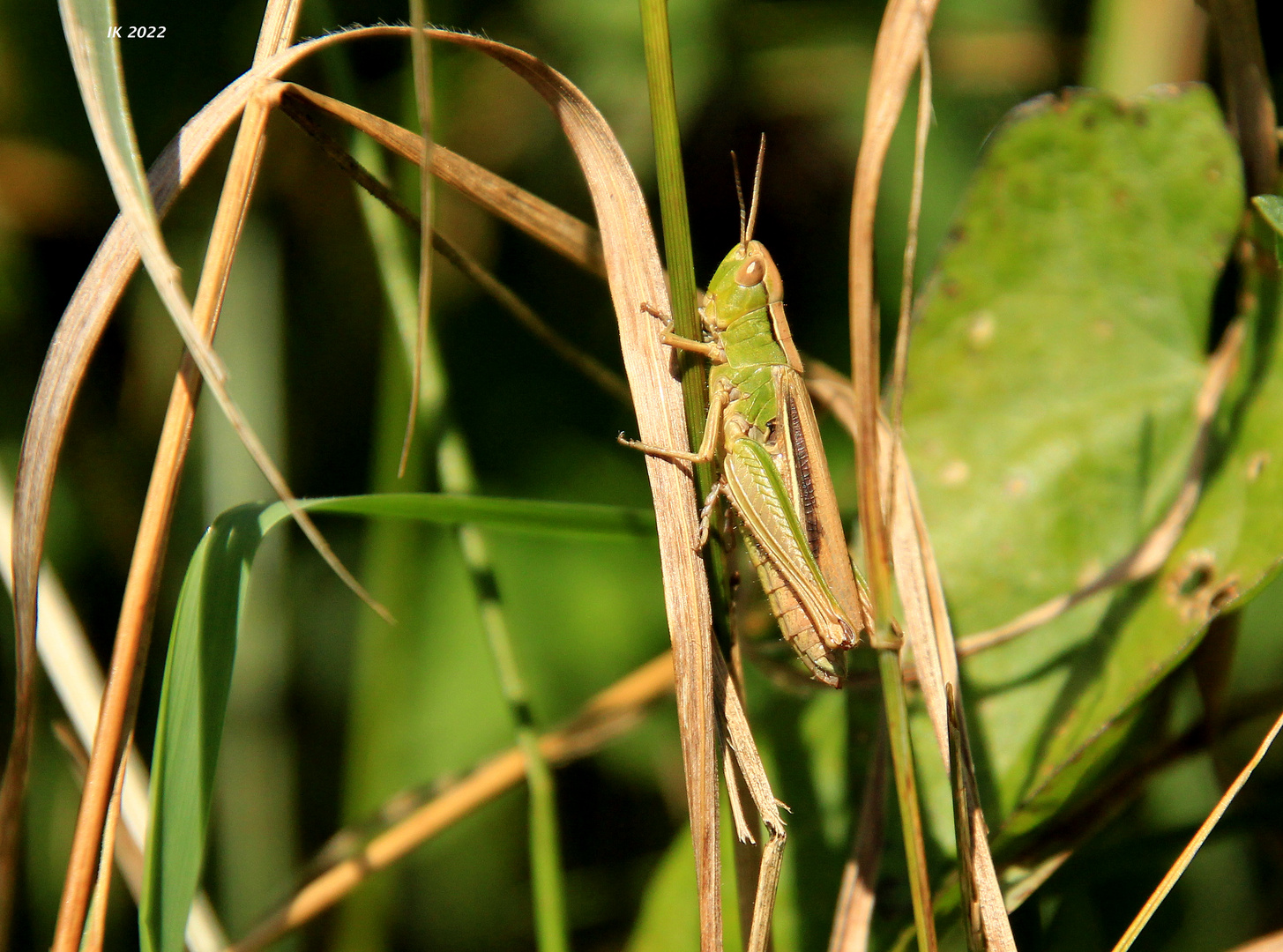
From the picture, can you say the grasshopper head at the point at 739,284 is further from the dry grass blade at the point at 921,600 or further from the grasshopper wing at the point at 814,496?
the dry grass blade at the point at 921,600

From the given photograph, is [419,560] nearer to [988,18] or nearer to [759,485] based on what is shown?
[759,485]

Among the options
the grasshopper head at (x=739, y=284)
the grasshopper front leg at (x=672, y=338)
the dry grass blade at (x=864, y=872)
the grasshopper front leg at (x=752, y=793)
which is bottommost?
the dry grass blade at (x=864, y=872)

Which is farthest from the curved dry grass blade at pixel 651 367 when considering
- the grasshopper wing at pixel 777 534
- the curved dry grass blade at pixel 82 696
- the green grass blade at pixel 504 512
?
the curved dry grass blade at pixel 82 696

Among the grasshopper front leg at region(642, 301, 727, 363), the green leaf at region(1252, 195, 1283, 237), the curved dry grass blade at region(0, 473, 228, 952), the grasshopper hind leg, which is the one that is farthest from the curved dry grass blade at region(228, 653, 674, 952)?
the green leaf at region(1252, 195, 1283, 237)

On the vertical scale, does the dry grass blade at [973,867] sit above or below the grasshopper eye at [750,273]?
below

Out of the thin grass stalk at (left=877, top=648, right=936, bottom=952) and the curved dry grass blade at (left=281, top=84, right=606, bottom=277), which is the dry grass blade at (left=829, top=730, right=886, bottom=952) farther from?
the curved dry grass blade at (left=281, top=84, right=606, bottom=277)

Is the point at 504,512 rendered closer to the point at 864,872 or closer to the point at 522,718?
the point at 522,718

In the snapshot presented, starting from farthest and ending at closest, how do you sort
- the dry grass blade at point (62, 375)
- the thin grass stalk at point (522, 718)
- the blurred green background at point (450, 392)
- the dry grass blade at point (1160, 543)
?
the blurred green background at point (450, 392)
the dry grass blade at point (1160, 543)
the thin grass stalk at point (522, 718)
the dry grass blade at point (62, 375)
